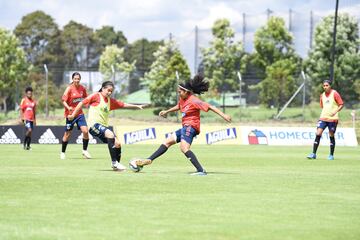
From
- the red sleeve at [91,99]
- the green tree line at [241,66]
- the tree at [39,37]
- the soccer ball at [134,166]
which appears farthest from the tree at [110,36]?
the soccer ball at [134,166]

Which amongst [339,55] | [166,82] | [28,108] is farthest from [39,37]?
[28,108]

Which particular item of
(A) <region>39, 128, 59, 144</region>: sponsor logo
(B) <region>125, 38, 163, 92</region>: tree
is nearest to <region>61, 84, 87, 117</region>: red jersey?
(A) <region>39, 128, 59, 144</region>: sponsor logo

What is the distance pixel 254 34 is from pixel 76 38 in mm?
49776

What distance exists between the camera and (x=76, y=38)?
11781cm

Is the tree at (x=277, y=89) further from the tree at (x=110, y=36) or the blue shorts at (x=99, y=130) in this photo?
the tree at (x=110, y=36)

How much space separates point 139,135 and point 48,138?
3964mm

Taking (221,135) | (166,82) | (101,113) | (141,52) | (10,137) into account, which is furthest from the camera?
(141,52)

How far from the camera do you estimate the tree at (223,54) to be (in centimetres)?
7006

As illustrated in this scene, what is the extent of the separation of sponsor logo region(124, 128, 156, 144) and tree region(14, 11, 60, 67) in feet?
249

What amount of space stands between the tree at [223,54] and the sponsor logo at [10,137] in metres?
32.8

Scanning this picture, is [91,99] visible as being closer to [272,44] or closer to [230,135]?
[230,135]

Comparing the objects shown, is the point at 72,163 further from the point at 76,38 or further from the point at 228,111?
the point at 76,38

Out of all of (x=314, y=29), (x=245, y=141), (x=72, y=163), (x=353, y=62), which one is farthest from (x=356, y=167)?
(x=314, y=29)

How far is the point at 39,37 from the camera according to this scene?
11438cm
